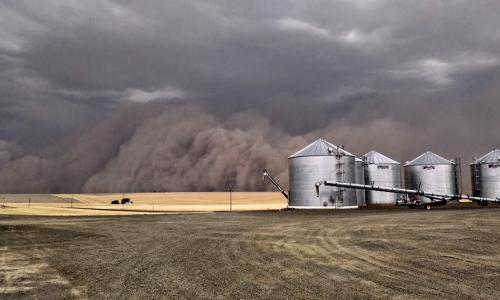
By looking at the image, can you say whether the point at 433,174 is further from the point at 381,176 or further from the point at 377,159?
the point at 377,159

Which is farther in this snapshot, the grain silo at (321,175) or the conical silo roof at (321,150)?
the conical silo roof at (321,150)

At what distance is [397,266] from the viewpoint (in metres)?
14.3

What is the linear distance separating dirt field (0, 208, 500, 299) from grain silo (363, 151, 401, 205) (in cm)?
5343

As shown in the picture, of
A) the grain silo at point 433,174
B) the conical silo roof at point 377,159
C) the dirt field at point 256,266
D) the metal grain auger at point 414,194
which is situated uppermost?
the conical silo roof at point 377,159

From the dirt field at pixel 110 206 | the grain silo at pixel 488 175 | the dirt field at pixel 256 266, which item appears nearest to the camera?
the dirt field at pixel 256 266

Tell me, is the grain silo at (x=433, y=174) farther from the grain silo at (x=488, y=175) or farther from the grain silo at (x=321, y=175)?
the grain silo at (x=321, y=175)

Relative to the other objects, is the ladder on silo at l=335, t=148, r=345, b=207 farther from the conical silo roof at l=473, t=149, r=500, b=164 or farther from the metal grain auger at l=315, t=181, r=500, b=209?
the conical silo roof at l=473, t=149, r=500, b=164

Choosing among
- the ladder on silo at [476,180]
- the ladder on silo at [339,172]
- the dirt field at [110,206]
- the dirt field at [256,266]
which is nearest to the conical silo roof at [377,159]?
the ladder on silo at [476,180]

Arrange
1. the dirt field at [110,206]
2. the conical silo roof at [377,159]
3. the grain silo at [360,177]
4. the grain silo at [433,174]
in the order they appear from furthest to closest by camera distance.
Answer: the conical silo roof at [377,159] < the grain silo at [433,174] < the grain silo at [360,177] < the dirt field at [110,206]

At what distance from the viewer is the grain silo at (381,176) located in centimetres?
7681

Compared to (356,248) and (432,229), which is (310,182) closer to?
(432,229)

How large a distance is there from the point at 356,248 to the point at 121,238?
1319 centimetres

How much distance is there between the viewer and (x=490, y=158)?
75.7 meters

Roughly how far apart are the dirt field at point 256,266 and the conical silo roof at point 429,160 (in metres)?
57.0
